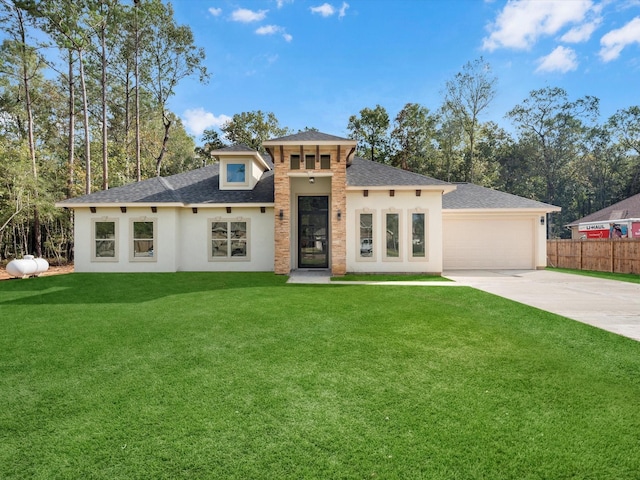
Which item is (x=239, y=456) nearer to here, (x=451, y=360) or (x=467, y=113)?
(x=451, y=360)

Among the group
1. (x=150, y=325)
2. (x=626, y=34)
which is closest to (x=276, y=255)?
(x=150, y=325)

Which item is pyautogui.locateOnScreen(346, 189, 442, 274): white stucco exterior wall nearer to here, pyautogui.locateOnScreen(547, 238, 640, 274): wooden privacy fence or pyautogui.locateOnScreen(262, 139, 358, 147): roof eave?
pyautogui.locateOnScreen(262, 139, 358, 147): roof eave

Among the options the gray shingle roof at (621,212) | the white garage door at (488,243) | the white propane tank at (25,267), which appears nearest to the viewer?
the white propane tank at (25,267)

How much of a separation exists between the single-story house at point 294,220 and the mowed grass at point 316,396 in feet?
20.6

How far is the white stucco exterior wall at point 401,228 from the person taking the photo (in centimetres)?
1255

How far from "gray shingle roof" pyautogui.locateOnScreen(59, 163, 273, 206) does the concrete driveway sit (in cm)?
849

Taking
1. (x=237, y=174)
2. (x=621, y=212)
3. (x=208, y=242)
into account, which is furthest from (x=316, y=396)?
(x=621, y=212)

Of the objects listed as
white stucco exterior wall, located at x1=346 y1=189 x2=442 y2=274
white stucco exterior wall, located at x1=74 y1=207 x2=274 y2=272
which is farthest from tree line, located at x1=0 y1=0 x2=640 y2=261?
white stucco exterior wall, located at x1=346 y1=189 x2=442 y2=274

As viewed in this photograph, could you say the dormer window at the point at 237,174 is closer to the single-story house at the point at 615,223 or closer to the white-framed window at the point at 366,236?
the white-framed window at the point at 366,236

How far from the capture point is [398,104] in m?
28.6

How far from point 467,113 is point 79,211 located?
2676 cm

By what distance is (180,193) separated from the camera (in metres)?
13.8

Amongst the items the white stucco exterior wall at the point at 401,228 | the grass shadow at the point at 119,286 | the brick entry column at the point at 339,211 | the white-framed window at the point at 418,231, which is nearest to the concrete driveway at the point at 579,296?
the white stucco exterior wall at the point at 401,228

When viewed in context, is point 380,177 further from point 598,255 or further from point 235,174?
point 598,255
